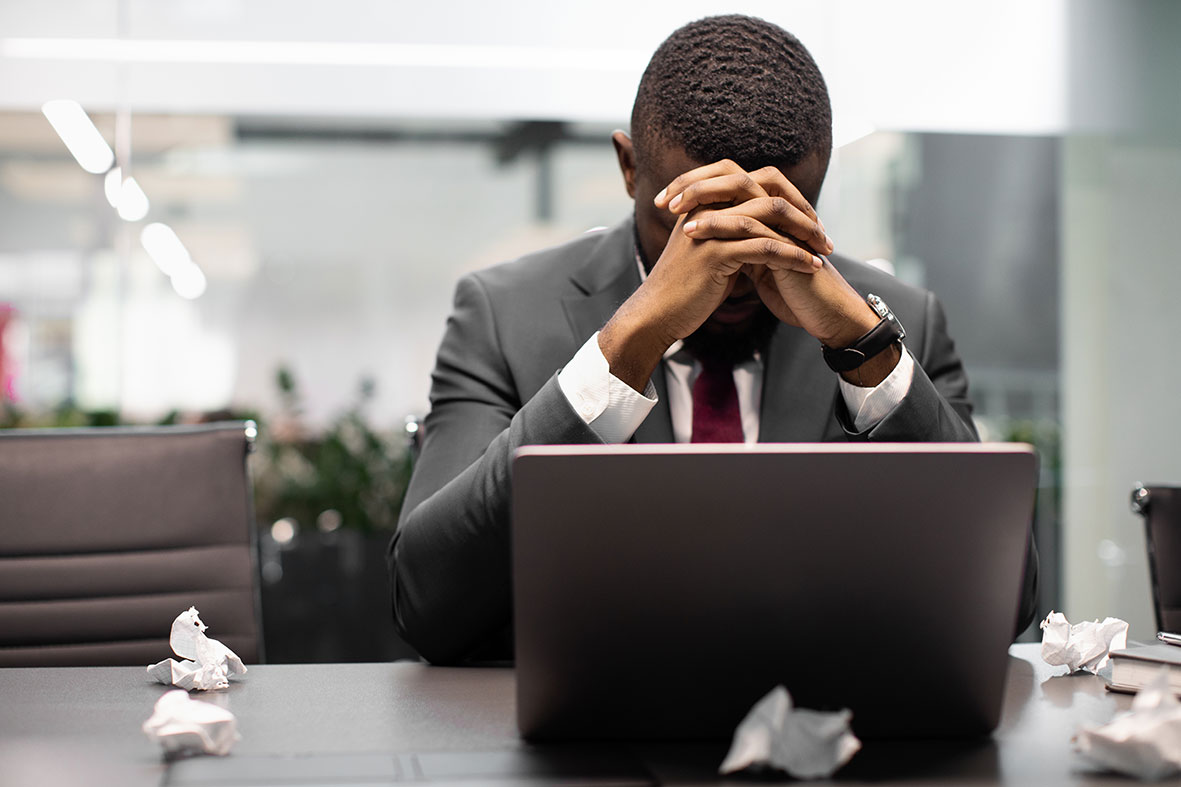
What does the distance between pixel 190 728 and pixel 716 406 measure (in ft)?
2.88

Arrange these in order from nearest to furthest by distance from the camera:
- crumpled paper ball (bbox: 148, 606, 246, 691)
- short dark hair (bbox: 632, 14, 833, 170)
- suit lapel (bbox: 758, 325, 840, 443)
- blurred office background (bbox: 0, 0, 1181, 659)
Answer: crumpled paper ball (bbox: 148, 606, 246, 691)
short dark hair (bbox: 632, 14, 833, 170)
suit lapel (bbox: 758, 325, 840, 443)
blurred office background (bbox: 0, 0, 1181, 659)

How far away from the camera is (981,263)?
366cm

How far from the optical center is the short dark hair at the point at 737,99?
1.29 metres

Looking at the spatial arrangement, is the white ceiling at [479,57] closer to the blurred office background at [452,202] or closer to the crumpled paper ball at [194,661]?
the blurred office background at [452,202]

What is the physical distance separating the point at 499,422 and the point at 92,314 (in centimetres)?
219

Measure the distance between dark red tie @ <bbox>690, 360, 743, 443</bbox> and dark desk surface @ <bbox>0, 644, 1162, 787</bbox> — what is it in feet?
1.54

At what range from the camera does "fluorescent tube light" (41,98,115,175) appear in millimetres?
3217

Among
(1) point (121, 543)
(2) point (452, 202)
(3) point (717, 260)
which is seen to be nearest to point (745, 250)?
(3) point (717, 260)

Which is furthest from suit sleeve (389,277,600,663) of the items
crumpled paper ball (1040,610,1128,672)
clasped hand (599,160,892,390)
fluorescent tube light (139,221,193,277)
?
fluorescent tube light (139,221,193,277)

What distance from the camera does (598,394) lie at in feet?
3.78

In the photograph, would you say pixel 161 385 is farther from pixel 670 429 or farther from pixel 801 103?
pixel 801 103

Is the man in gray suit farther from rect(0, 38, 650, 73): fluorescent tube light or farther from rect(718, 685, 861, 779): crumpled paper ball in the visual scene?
rect(0, 38, 650, 73): fluorescent tube light

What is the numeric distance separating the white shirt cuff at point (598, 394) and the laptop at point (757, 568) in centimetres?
41

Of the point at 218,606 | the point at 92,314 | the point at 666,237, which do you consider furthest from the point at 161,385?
the point at 666,237
